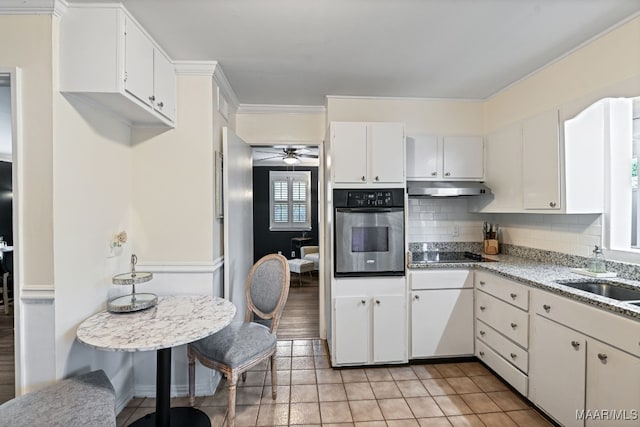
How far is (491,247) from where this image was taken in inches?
127

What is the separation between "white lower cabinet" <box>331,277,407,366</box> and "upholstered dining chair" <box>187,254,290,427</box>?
59cm

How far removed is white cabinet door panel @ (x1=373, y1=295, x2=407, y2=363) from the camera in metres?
2.75

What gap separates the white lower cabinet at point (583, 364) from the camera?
153cm

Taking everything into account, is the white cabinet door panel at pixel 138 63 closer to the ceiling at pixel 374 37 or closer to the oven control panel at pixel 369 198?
the ceiling at pixel 374 37

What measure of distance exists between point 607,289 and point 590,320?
529mm

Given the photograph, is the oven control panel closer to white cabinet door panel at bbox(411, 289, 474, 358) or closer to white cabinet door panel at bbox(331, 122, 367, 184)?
white cabinet door panel at bbox(331, 122, 367, 184)

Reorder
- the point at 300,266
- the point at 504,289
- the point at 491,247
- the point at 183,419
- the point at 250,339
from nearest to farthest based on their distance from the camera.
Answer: the point at 183,419 → the point at 250,339 → the point at 504,289 → the point at 491,247 → the point at 300,266

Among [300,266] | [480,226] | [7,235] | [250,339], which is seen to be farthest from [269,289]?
[7,235]

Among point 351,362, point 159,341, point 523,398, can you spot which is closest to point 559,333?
point 523,398

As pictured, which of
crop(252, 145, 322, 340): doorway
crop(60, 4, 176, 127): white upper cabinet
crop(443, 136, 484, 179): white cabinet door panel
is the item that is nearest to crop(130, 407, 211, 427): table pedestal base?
crop(60, 4, 176, 127): white upper cabinet

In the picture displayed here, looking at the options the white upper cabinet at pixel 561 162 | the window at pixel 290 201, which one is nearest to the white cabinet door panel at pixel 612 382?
the white upper cabinet at pixel 561 162

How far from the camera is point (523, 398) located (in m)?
2.27

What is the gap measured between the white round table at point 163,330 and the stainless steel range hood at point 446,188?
1.90 metres

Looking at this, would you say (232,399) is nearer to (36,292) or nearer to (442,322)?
(36,292)
